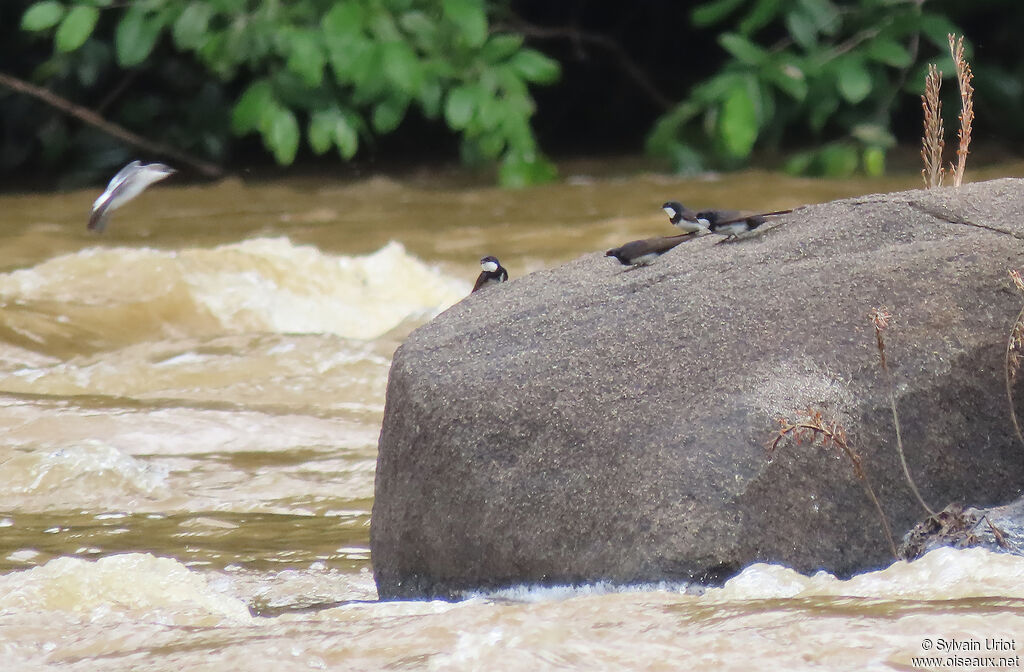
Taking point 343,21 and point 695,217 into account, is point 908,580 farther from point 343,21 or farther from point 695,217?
point 343,21

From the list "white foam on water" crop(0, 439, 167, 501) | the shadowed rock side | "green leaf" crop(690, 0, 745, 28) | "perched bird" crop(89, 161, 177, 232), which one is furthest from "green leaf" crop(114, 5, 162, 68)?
the shadowed rock side

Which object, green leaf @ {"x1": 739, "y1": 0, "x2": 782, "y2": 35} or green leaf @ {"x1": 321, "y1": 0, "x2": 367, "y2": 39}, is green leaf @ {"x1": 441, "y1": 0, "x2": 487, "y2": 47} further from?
green leaf @ {"x1": 739, "y1": 0, "x2": 782, "y2": 35}

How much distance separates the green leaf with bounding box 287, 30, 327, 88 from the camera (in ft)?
30.4

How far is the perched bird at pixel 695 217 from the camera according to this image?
3.66 metres

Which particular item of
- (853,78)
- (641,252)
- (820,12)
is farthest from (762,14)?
(641,252)

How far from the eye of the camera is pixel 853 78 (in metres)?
9.41

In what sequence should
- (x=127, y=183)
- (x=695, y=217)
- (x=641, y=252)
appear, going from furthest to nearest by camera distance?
1. (x=127, y=183)
2. (x=695, y=217)
3. (x=641, y=252)

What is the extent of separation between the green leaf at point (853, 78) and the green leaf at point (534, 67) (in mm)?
1982

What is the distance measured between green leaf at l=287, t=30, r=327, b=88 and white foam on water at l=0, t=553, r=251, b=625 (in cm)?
626

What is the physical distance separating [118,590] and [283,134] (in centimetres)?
655

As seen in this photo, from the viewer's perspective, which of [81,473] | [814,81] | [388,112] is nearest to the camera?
[81,473]

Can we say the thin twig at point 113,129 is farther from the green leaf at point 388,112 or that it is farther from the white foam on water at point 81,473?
the white foam on water at point 81,473

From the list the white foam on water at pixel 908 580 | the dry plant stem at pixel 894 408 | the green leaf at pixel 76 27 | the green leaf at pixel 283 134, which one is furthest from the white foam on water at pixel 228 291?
the white foam on water at pixel 908 580

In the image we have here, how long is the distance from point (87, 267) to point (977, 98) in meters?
7.02
